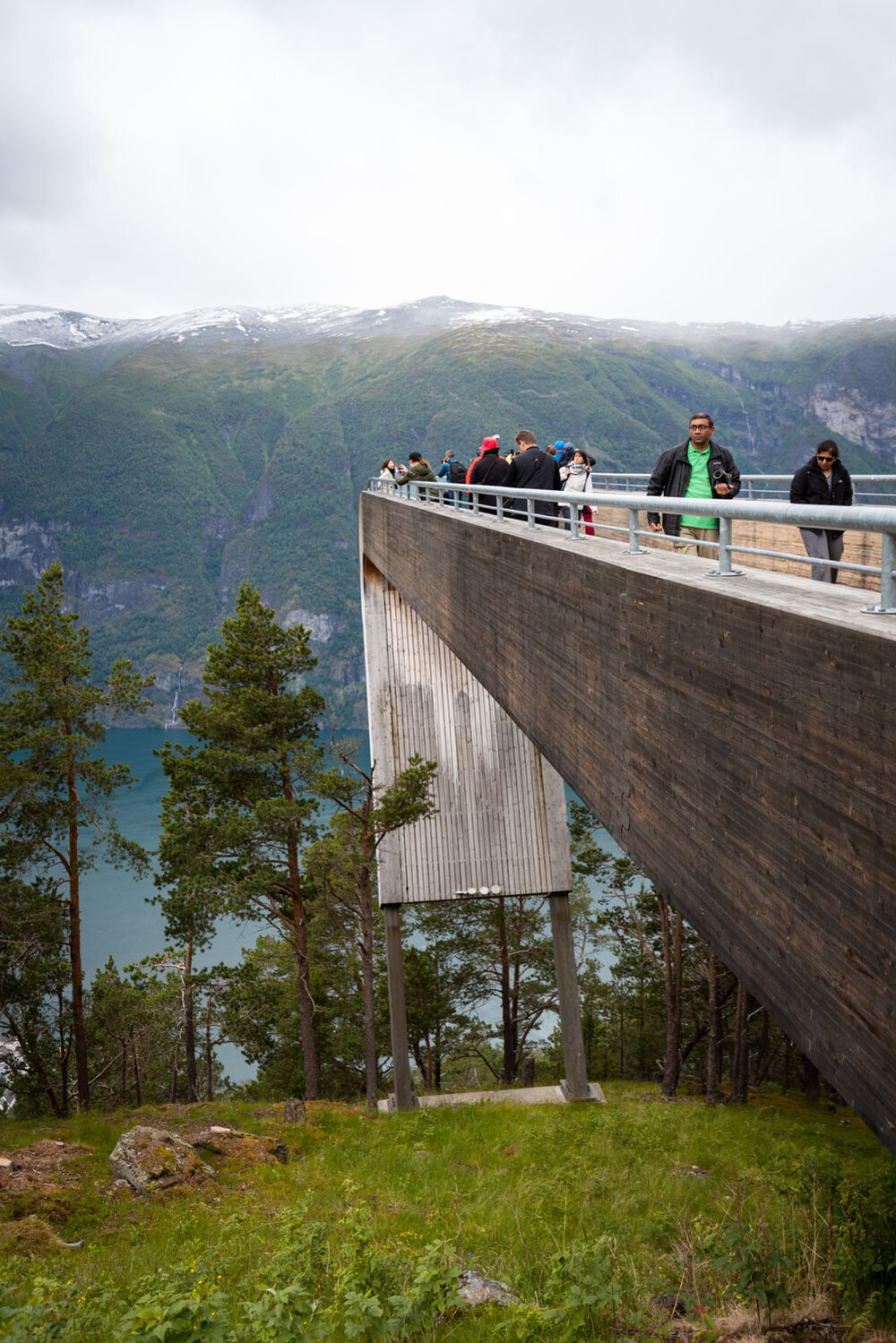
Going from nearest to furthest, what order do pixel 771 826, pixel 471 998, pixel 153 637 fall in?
pixel 771 826
pixel 471 998
pixel 153 637

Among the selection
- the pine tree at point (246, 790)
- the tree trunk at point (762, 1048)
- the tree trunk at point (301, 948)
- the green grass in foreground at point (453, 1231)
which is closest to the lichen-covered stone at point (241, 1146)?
the green grass in foreground at point (453, 1231)

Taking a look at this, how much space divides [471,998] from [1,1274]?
24224mm

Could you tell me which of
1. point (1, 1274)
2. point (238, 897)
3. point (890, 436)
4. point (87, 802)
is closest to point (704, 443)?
point (1, 1274)

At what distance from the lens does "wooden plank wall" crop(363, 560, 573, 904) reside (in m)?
14.6

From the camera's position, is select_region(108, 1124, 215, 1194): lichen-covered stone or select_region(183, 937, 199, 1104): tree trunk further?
select_region(183, 937, 199, 1104): tree trunk

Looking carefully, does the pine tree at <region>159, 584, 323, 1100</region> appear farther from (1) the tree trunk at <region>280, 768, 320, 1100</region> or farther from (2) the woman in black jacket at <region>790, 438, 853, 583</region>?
(2) the woman in black jacket at <region>790, 438, 853, 583</region>

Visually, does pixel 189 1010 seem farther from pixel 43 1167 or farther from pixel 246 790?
pixel 43 1167

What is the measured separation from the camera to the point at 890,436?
175375mm

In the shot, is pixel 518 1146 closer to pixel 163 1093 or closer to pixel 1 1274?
pixel 1 1274

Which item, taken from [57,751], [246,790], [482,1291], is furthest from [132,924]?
[482,1291]

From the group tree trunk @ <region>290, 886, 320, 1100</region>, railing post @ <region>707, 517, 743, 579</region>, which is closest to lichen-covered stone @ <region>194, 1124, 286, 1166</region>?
tree trunk @ <region>290, 886, 320, 1100</region>

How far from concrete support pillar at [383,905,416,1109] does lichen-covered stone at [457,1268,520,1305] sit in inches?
381

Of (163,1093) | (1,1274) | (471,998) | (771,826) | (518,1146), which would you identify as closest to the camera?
(771,826)

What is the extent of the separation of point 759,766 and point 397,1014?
12857mm
